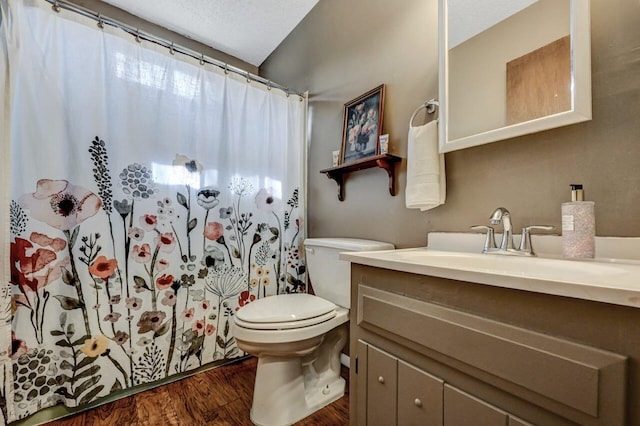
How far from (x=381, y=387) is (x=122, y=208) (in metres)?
1.36

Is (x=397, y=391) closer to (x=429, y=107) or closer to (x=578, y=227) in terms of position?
(x=578, y=227)

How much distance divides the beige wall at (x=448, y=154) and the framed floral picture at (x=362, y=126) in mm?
56

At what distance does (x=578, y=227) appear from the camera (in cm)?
73

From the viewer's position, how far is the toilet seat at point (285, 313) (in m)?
1.08

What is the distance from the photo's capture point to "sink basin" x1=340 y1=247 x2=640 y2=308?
0.42 meters

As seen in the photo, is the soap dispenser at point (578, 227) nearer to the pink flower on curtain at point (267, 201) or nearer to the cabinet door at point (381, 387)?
the cabinet door at point (381, 387)

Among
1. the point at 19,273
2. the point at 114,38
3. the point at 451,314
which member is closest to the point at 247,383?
the point at 19,273

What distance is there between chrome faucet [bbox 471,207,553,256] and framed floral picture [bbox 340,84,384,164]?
0.68 m

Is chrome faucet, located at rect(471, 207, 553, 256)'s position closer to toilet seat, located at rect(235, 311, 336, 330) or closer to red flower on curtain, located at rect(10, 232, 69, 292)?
toilet seat, located at rect(235, 311, 336, 330)

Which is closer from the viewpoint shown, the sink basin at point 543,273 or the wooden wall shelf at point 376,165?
the sink basin at point 543,273

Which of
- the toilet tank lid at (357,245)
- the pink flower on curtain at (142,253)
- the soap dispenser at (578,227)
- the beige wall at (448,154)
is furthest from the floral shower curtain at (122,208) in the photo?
the soap dispenser at (578,227)

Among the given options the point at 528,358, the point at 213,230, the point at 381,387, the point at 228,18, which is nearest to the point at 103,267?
the point at 213,230

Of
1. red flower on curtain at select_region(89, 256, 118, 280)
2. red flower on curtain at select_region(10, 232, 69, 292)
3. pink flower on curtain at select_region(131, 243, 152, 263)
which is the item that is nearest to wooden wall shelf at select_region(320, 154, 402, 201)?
pink flower on curtain at select_region(131, 243, 152, 263)

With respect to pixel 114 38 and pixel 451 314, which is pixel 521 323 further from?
pixel 114 38
